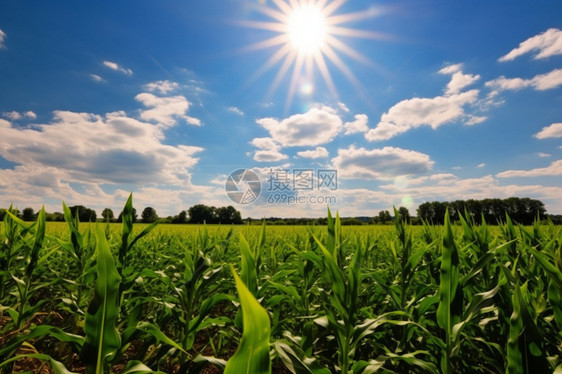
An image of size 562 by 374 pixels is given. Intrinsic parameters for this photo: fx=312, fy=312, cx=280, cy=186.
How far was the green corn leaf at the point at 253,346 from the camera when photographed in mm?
561

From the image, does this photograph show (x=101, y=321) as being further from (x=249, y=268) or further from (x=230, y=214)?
(x=230, y=214)

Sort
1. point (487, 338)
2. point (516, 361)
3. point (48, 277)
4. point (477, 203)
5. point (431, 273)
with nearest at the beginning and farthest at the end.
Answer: point (516, 361)
point (487, 338)
point (431, 273)
point (48, 277)
point (477, 203)

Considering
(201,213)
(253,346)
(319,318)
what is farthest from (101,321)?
(201,213)

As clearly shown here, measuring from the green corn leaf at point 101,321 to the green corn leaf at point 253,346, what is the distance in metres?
0.64

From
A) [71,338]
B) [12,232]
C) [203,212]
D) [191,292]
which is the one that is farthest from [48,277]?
[203,212]

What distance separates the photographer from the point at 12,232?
2.70 metres

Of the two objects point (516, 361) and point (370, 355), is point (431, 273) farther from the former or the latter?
point (516, 361)

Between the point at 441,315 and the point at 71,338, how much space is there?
1.65m

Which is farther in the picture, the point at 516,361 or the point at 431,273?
the point at 431,273

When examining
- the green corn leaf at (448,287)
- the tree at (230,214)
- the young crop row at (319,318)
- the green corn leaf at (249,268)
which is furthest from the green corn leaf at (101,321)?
the tree at (230,214)

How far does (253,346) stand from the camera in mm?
621

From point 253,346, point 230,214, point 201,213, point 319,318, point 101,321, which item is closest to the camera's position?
point 253,346

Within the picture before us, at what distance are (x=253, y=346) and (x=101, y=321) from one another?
2.58ft

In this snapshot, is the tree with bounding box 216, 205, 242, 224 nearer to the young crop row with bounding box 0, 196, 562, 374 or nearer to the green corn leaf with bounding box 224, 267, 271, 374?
the young crop row with bounding box 0, 196, 562, 374
